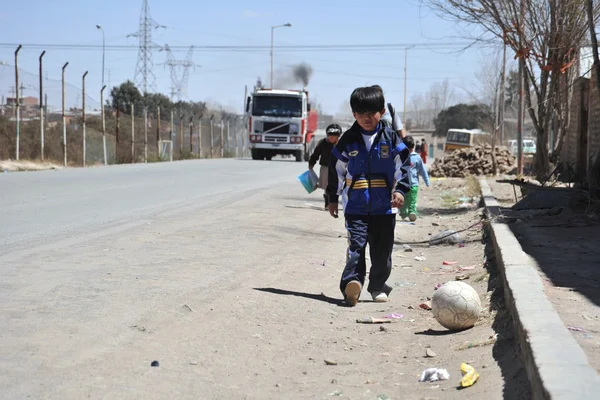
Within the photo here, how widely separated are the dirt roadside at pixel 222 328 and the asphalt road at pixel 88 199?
3.49ft

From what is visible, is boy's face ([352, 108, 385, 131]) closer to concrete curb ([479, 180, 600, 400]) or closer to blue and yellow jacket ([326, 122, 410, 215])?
blue and yellow jacket ([326, 122, 410, 215])

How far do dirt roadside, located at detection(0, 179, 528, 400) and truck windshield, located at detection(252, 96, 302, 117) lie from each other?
1279 inches

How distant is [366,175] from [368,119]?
45cm

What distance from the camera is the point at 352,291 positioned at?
703cm

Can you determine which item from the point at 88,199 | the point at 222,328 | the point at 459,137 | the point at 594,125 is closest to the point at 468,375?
the point at 222,328

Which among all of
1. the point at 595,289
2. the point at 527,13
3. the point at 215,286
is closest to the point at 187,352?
the point at 215,286

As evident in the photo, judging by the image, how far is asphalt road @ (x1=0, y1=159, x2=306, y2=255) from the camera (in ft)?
35.1

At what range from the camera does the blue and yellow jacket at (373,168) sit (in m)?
7.00

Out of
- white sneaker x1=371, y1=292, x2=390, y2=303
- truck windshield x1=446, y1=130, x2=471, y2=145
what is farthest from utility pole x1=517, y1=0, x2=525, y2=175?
truck windshield x1=446, y1=130, x2=471, y2=145

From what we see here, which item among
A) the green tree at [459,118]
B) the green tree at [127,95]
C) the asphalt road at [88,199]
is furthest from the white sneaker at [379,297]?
the green tree at [459,118]

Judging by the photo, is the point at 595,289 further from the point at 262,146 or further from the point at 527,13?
the point at 262,146

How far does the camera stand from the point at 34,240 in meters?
9.61

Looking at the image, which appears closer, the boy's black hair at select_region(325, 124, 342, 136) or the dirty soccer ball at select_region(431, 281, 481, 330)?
the dirty soccer ball at select_region(431, 281, 481, 330)

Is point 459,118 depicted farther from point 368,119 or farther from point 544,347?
point 544,347
